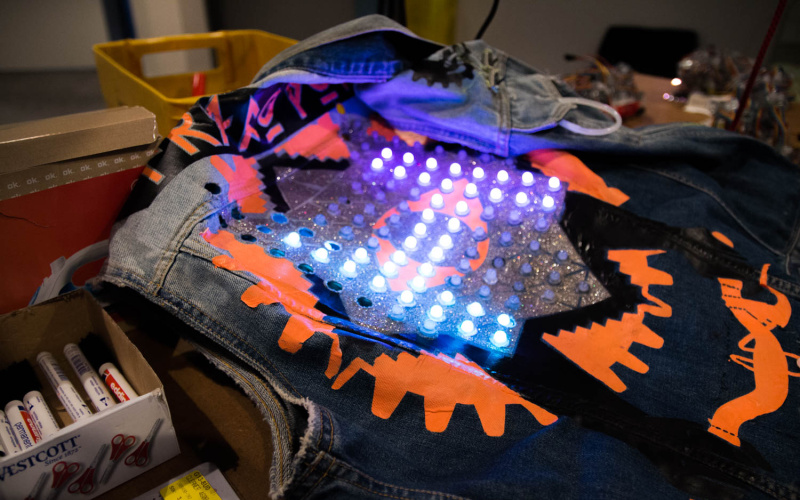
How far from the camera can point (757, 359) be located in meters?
0.56

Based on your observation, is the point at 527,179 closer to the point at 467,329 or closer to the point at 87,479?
the point at 467,329

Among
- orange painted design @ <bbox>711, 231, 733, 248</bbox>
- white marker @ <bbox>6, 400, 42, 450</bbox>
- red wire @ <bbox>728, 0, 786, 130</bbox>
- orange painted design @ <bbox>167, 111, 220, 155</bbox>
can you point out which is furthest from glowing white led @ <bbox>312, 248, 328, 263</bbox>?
red wire @ <bbox>728, 0, 786, 130</bbox>

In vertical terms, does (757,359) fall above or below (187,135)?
below

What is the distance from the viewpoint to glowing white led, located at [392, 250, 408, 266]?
61cm

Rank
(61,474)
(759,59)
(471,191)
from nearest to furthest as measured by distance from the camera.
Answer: (61,474) < (471,191) < (759,59)

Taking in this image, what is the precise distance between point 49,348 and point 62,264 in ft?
0.35

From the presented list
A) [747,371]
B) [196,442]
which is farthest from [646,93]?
[196,442]

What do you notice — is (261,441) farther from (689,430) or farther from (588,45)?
(588,45)

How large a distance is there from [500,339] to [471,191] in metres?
0.26

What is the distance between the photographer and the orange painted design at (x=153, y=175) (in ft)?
1.94

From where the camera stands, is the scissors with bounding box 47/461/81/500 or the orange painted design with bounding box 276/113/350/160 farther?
the orange painted design with bounding box 276/113/350/160

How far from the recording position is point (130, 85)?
2.77 feet

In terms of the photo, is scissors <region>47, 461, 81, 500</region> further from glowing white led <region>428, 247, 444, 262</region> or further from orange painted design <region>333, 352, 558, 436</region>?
glowing white led <region>428, 247, 444, 262</region>

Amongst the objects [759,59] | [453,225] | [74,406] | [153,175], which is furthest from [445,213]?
[759,59]
